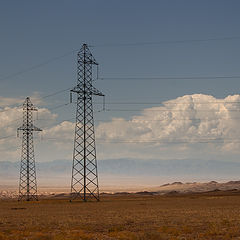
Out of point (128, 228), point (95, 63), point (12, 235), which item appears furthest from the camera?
point (95, 63)

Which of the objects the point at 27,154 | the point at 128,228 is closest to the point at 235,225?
the point at 128,228

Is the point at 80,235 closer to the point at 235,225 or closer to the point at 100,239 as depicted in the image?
the point at 100,239

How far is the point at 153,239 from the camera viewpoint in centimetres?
2892

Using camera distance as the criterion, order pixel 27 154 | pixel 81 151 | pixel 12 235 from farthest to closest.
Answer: pixel 27 154, pixel 81 151, pixel 12 235

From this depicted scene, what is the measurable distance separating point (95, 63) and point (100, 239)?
59.0m

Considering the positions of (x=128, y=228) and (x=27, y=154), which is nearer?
(x=128, y=228)

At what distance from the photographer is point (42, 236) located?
3011cm

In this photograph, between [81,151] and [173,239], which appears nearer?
[173,239]

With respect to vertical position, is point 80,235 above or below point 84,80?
below

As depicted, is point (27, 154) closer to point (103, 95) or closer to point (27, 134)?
point (27, 134)

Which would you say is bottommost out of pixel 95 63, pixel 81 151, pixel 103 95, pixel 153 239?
pixel 153 239

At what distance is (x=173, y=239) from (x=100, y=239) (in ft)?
15.7

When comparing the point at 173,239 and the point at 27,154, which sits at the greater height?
the point at 27,154

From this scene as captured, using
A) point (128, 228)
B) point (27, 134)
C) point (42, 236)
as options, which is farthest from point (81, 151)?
point (42, 236)
